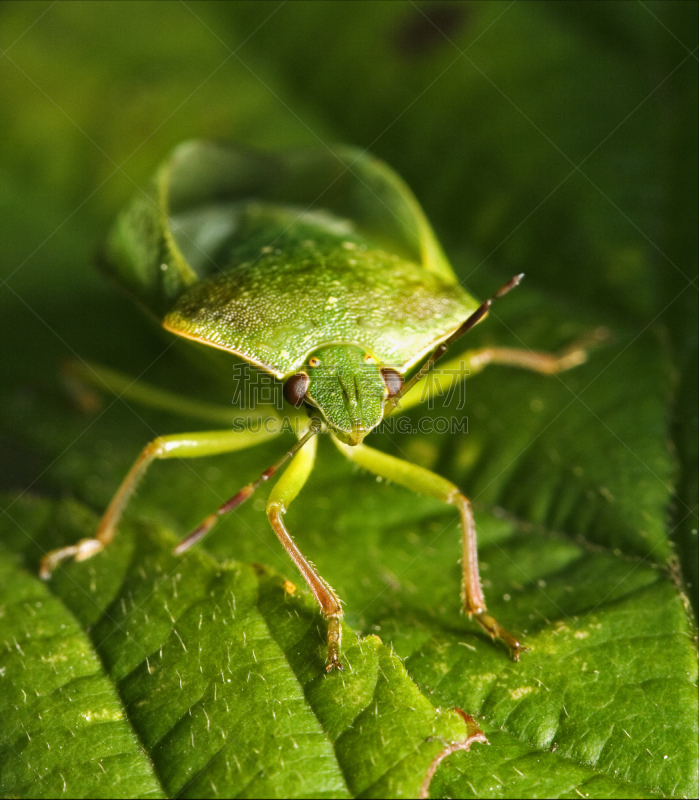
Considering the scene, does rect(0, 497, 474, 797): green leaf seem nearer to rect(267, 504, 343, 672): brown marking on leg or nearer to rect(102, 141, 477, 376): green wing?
rect(267, 504, 343, 672): brown marking on leg

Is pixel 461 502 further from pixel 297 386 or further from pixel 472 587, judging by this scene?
Answer: pixel 297 386

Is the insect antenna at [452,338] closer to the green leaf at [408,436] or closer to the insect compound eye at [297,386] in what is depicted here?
the insect compound eye at [297,386]

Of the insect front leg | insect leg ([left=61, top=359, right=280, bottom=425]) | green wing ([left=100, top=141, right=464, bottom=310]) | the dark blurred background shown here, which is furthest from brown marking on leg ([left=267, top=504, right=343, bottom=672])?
the dark blurred background

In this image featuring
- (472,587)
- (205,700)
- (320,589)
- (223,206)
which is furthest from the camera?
(223,206)

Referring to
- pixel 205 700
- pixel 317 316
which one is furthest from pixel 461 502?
pixel 205 700

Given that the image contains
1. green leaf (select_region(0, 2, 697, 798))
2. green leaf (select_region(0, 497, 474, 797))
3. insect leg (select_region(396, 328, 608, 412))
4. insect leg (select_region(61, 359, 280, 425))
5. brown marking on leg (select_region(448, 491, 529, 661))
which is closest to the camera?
green leaf (select_region(0, 497, 474, 797))

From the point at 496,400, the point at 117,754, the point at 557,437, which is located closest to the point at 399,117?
the point at 496,400
